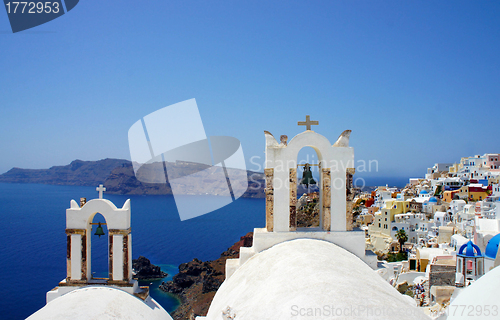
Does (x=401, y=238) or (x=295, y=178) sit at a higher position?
(x=295, y=178)

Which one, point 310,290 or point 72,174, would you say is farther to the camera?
point 72,174

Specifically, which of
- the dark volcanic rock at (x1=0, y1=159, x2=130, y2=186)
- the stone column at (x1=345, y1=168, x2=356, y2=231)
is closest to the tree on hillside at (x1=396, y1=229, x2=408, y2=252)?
the stone column at (x1=345, y1=168, x2=356, y2=231)

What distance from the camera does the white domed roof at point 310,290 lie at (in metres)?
3.09

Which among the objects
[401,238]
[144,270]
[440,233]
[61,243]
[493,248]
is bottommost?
[144,270]

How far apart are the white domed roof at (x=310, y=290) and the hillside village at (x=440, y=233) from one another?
6.40 ft

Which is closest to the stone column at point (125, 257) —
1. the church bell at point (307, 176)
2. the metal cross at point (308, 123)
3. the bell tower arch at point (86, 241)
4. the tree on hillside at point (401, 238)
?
the bell tower arch at point (86, 241)

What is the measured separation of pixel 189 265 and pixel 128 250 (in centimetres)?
3334

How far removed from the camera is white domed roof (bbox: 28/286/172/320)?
17.4 feet

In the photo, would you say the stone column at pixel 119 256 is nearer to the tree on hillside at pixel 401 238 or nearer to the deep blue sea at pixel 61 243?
the deep blue sea at pixel 61 243

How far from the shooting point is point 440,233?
32062 millimetres

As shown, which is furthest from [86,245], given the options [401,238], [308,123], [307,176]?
[401,238]

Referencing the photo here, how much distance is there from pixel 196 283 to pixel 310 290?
3544cm

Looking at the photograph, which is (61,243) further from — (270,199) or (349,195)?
(349,195)

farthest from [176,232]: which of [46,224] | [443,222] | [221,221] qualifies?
[443,222]
